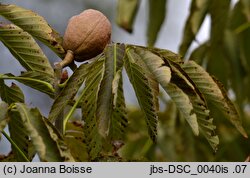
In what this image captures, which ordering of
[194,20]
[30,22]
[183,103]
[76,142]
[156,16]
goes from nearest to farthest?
1. [183,103]
2. [30,22]
3. [76,142]
4. [194,20]
5. [156,16]

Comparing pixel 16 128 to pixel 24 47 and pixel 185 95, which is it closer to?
pixel 24 47

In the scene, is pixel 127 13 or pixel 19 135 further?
pixel 127 13

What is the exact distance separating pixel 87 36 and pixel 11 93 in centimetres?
13

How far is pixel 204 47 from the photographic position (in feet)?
7.28

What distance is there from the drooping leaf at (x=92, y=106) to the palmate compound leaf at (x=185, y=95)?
0.21ft

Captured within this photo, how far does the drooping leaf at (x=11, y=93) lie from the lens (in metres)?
1.08

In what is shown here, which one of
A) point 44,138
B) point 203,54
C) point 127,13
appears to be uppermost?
point 44,138

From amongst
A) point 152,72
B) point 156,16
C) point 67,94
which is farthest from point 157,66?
point 156,16

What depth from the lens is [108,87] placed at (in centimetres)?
93

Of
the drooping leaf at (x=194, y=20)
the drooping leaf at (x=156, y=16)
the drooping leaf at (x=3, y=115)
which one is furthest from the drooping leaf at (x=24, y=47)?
the drooping leaf at (x=156, y=16)

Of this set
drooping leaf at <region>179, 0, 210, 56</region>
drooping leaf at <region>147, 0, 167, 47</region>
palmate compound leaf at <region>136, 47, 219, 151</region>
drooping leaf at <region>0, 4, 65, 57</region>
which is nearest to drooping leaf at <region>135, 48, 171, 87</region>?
palmate compound leaf at <region>136, 47, 219, 151</region>

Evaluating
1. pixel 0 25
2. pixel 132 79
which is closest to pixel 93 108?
pixel 132 79

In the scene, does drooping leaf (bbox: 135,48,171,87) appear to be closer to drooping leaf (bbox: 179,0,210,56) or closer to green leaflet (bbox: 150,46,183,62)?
green leaflet (bbox: 150,46,183,62)

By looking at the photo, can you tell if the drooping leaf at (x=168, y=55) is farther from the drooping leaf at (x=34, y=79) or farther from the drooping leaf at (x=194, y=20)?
the drooping leaf at (x=194, y=20)
